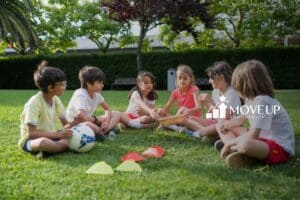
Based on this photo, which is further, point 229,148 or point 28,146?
point 28,146

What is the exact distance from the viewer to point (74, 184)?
3.66 m

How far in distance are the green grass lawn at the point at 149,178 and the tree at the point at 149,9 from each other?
1384 cm

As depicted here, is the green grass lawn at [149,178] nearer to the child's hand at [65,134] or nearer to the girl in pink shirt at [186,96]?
the child's hand at [65,134]

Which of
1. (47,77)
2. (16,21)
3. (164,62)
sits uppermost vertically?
(16,21)

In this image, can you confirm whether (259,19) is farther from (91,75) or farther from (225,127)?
(225,127)

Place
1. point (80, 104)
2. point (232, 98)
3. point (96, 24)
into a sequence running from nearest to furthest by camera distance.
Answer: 1. point (232, 98)
2. point (80, 104)
3. point (96, 24)

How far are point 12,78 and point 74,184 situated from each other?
22133 millimetres

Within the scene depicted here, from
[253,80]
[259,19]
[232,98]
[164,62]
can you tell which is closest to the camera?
[253,80]

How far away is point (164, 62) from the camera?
71.6 ft

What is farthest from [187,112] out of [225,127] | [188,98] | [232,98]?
[225,127]

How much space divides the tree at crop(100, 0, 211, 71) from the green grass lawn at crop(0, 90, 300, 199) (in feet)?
45.4

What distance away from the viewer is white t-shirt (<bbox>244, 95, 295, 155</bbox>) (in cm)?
418

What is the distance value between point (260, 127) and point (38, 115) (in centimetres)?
237

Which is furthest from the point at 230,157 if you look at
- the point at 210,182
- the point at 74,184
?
the point at 74,184
